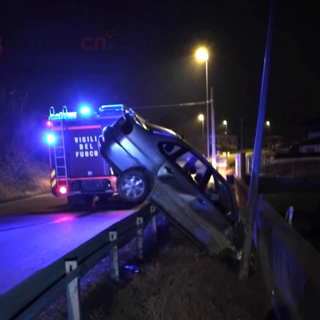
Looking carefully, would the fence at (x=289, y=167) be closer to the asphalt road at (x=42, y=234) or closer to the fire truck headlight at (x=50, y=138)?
the asphalt road at (x=42, y=234)

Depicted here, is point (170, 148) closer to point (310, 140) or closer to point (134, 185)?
point (134, 185)

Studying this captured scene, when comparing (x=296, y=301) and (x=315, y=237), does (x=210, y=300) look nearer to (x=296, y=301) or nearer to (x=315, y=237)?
(x=296, y=301)

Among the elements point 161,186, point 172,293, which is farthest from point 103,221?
point 172,293

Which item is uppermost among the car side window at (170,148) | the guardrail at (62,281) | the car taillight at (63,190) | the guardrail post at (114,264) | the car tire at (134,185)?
the car side window at (170,148)

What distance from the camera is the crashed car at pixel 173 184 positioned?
624 cm

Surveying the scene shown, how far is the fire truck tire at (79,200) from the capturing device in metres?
13.2

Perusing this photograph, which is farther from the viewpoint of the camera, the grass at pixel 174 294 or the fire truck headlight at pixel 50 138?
the fire truck headlight at pixel 50 138

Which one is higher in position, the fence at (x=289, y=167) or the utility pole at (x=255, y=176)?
the utility pole at (x=255, y=176)

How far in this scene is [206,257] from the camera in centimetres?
648

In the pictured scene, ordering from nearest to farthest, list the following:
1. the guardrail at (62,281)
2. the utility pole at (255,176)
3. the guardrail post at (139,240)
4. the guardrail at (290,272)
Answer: the guardrail at (62,281) → the guardrail at (290,272) → the utility pole at (255,176) → the guardrail post at (139,240)

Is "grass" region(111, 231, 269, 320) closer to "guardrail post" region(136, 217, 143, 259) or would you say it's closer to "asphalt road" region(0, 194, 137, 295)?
"guardrail post" region(136, 217, 143, 259)

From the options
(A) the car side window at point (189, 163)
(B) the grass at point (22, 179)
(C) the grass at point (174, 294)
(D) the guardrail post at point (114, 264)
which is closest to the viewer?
(C) the grass at point (174, 294)

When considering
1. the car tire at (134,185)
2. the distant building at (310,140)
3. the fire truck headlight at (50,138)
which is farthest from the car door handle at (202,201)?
the distant building at (310,140)

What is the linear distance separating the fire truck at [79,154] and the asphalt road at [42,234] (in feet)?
2.60
